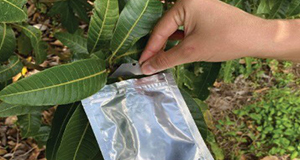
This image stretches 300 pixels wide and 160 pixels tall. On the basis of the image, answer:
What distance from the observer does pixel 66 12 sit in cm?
167

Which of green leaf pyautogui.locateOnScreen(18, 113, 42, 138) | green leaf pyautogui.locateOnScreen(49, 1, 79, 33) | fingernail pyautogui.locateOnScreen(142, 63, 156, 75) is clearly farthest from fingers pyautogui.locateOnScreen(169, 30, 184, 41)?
green leaf pyautogui.locateOnScreen(49, 1, 79, 33)

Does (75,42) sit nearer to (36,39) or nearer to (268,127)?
(36,39)

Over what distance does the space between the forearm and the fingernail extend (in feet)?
0.98

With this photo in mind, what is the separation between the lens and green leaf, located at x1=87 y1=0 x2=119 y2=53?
0.89 meters

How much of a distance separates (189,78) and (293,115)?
113cm

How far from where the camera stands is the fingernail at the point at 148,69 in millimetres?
984

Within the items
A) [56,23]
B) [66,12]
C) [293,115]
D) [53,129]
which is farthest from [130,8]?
[293,115]

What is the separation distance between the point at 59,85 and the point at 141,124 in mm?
257

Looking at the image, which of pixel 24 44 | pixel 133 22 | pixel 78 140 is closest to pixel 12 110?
pixel 78 140

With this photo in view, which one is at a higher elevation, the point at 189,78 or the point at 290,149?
the point at 189,78

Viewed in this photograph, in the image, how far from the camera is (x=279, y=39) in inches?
39.6

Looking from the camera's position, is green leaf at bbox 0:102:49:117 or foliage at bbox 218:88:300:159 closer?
green leaf at bbox 0:102:49:117

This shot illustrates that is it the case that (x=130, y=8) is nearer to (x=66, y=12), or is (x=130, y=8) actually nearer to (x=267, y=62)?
(x=66, y=12)

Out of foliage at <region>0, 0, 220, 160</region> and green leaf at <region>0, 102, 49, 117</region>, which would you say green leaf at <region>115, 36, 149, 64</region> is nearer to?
foliage at <region>0, 0, 220, 160</region>
